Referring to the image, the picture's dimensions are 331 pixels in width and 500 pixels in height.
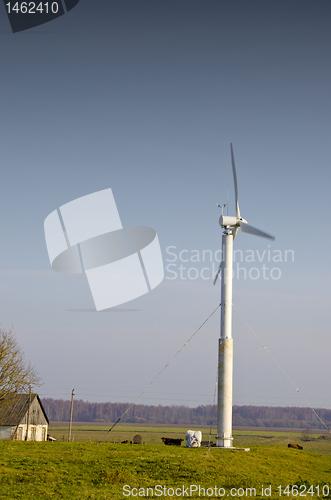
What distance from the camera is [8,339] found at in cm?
5300

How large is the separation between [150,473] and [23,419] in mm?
44753

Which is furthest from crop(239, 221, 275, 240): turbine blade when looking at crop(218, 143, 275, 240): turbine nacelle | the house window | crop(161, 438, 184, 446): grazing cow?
the house window

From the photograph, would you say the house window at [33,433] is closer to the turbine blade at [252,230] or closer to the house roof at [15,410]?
the house roof at [15,410]

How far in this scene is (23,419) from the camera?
209 ft

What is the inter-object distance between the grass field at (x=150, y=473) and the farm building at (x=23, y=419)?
111 ft

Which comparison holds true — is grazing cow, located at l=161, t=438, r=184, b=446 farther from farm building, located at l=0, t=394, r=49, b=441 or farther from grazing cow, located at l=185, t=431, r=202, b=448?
farm building, located at l=0, t=394, r=49, b=441

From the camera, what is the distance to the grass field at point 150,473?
21391mm

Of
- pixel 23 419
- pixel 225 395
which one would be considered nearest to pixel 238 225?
pixel 225 395

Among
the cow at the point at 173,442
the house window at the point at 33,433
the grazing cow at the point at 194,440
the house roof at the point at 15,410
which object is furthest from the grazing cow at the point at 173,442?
the house window at the point at 33,433

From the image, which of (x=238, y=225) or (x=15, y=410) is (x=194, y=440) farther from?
(x=15, y=410)

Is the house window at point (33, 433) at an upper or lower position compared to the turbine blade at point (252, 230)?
lower

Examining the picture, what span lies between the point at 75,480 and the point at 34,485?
2153mm

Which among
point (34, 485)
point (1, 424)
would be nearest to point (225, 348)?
point (34, 485)

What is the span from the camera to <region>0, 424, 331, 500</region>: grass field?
21391 mm
